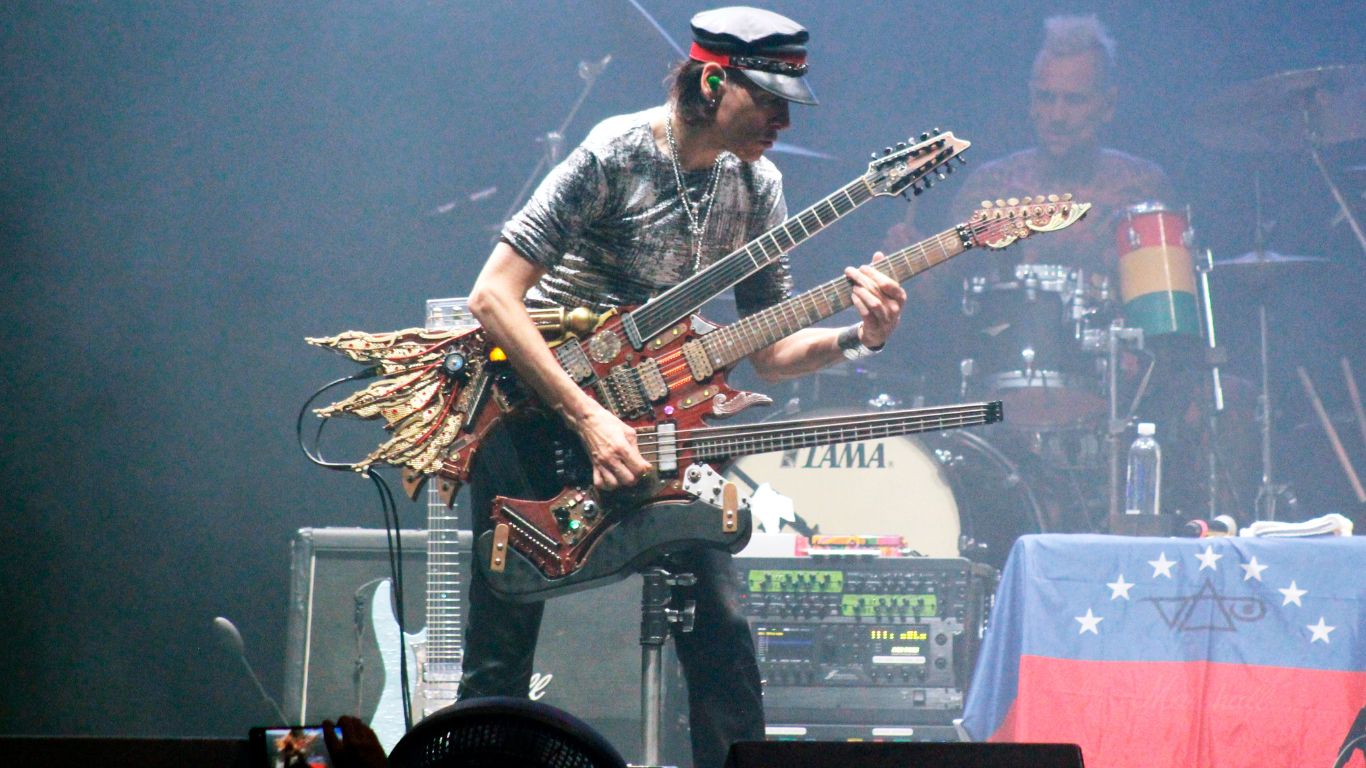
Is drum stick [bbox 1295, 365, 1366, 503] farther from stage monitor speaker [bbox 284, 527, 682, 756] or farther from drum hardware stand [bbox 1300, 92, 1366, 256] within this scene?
stage monitor speaker [bbox 284, 527, 682, 756]

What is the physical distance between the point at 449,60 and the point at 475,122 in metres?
0.30

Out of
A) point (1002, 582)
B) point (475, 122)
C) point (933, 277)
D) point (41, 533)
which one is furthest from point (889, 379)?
point (41, 533)

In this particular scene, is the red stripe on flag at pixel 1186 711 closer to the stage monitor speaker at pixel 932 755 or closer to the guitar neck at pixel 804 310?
the guitar neck at pixel 804 310

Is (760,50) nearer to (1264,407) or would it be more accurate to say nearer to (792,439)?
(792,439)

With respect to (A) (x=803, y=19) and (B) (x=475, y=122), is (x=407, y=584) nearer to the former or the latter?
(B) (x=475, y=122)

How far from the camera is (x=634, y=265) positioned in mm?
2893

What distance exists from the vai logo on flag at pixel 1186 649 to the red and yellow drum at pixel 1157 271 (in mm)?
1926

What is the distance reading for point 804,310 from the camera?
2.90 m

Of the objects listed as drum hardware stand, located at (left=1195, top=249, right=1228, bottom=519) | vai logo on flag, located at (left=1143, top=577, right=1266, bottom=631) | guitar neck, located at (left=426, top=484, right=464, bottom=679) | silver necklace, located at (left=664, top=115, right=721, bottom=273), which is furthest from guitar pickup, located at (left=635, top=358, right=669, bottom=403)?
drum hardware stand, located at (left=1195, top=249, right=1228, bottom=519)

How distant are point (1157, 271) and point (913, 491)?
1458mm

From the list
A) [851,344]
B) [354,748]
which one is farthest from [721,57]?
[354,748]

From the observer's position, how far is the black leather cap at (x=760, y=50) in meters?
2.81

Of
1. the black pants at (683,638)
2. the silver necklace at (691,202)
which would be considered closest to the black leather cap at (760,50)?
the silver necklace at (691,202)

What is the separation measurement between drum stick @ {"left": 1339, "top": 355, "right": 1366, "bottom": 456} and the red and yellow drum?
0.85 metres
